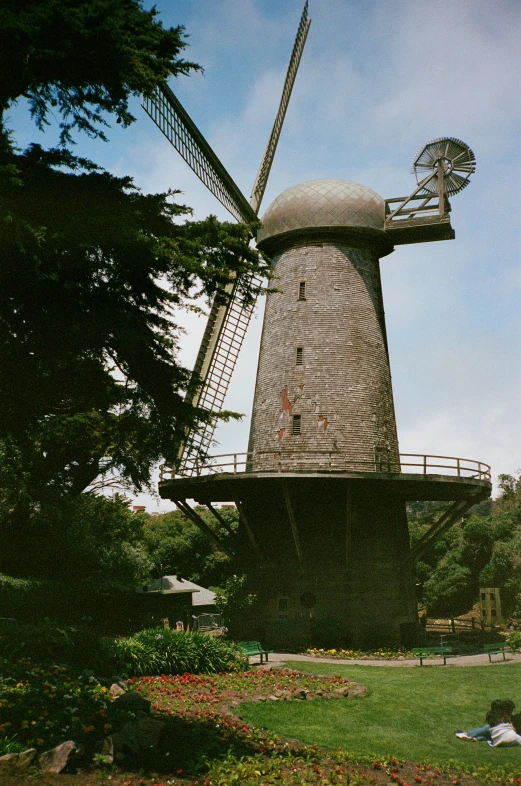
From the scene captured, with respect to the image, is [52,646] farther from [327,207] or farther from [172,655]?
[327,207]

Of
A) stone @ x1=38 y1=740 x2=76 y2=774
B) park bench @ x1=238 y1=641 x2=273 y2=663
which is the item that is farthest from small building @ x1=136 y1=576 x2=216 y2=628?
stone @ x1=38 y1=740 x2=76 y2=774

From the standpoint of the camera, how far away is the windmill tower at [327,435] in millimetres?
19984

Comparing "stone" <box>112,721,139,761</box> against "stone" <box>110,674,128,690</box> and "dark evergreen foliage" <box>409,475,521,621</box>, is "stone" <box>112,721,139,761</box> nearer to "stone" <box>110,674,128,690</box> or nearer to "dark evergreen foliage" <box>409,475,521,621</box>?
"stone" <box>110,674,128,690</box>

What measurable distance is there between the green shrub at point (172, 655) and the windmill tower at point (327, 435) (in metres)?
4.70

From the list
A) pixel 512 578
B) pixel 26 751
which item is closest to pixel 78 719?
pixel 26 751

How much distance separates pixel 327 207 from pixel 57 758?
18.3 metres

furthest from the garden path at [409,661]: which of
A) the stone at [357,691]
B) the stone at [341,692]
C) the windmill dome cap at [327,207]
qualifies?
the windmill dome cap at [327,207]

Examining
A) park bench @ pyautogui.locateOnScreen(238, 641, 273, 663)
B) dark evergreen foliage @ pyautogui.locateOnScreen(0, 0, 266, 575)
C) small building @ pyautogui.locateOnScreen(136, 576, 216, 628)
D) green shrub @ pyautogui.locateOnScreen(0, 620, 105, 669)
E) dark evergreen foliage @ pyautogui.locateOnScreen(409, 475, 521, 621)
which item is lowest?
park bench @ pyautogui.locateOnScreen(238, 641, 273, 663)

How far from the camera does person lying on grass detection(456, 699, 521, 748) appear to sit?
343 inches

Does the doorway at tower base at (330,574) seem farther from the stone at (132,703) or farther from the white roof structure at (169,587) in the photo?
the stone at (132,703)

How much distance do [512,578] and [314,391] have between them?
17.5m

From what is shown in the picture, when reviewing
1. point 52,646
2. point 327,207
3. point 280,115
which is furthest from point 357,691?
point 280,115

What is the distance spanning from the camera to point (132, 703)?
10359 millimetres

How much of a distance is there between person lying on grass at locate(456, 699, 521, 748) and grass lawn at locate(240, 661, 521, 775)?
4.5 inches
